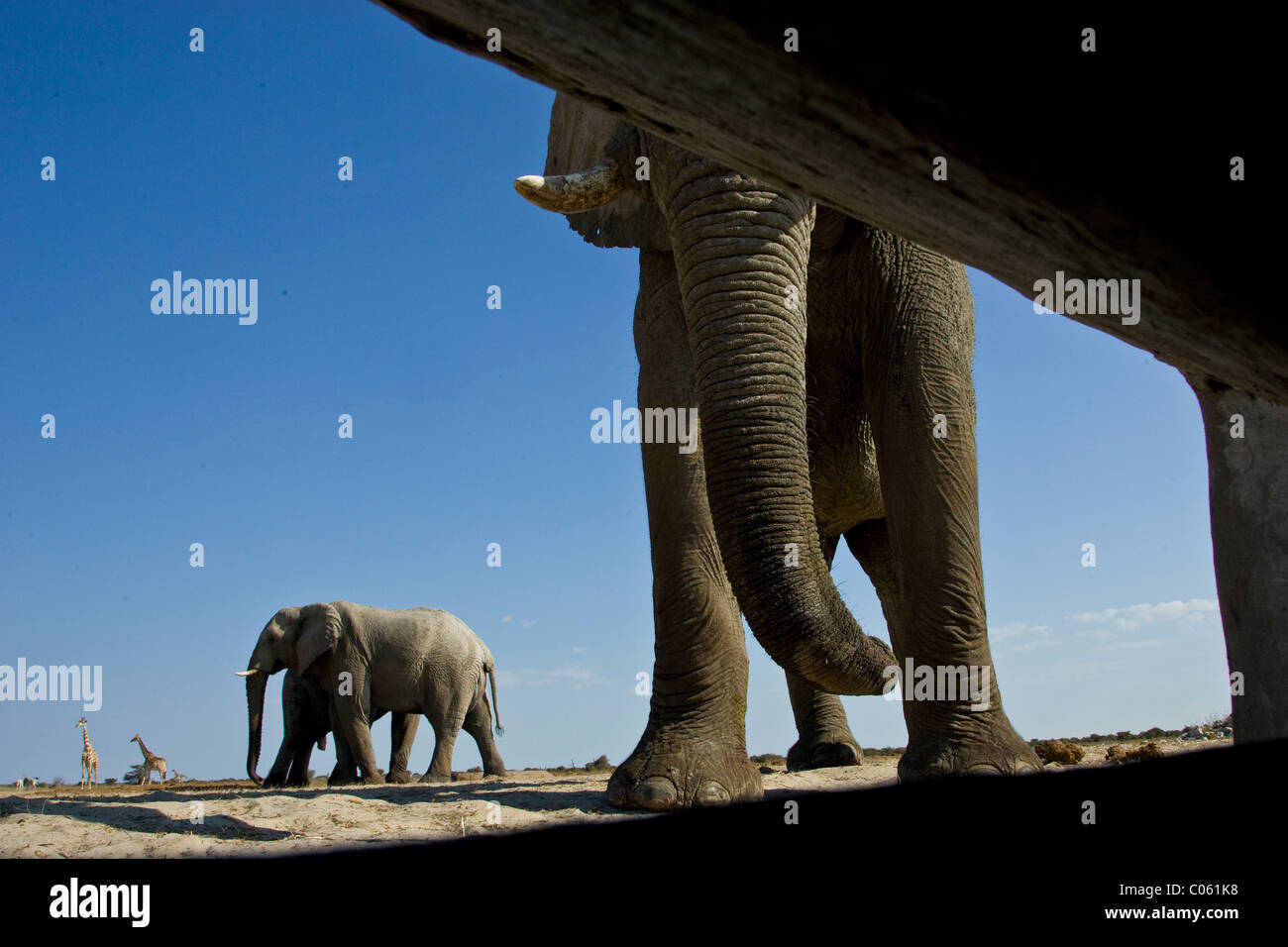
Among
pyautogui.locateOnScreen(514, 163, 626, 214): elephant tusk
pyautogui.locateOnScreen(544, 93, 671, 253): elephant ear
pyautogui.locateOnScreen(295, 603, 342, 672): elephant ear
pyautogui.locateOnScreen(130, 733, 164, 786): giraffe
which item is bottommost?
pyautogui.locateOnScreen(130, 733, 164, 786): giraffe

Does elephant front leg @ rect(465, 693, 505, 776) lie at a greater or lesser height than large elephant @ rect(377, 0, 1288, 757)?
lesser

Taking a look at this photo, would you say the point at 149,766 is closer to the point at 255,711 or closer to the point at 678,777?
the point at 255,711

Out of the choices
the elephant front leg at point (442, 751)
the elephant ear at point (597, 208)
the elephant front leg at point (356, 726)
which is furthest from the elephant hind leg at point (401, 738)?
the elephant ear at point (597, 208)

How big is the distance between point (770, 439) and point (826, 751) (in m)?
5.17

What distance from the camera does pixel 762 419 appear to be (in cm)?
478

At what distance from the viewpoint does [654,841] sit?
70.3 inches

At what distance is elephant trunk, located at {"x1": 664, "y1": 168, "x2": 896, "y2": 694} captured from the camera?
184 inches

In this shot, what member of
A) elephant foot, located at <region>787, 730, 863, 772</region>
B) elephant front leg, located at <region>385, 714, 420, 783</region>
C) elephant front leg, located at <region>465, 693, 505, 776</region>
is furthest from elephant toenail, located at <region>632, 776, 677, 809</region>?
elephant front leg, located at <region>465, 693, 505, 776</region>

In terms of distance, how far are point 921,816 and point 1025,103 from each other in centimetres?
110

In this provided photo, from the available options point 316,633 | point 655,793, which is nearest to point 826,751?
point 655,793

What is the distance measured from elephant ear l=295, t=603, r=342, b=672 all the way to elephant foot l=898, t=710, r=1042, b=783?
482 inches

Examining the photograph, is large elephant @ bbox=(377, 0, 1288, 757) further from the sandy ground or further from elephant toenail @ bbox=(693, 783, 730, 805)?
elephant toenail @ bbox=(693, 783, 730, 805)

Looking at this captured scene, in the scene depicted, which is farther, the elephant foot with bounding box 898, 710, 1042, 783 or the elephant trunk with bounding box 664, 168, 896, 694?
the elephant foot with bounding box 898, 710, 1042, 783
